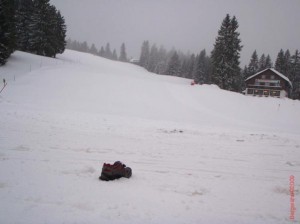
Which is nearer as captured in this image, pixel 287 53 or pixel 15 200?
pixel 15 200

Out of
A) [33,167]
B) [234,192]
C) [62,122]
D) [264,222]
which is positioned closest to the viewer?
[264,222]

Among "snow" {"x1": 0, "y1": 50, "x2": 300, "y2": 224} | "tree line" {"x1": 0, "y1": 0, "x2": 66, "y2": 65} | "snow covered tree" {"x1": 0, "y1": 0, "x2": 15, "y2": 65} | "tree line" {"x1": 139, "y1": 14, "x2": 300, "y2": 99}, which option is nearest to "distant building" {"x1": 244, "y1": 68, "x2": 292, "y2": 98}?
"tree line" {"x1": 139, "y1": 14, "x2": 300, "y2": 99}

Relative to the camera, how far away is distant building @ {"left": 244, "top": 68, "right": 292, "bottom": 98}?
165 feet

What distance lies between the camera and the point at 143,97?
24125mm

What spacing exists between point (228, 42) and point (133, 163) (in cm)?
4212

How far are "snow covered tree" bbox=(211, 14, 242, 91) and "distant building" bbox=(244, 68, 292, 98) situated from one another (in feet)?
A: 35.0

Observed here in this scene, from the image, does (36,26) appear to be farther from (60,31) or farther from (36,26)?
(60,31)

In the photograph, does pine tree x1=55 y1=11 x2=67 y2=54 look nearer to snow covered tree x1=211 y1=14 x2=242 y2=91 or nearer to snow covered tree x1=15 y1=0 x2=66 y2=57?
snow covered tree x1=15 y1=0 x2=66 y2=57

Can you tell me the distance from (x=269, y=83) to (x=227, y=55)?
15.5 m

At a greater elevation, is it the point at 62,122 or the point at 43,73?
the point at 43,73

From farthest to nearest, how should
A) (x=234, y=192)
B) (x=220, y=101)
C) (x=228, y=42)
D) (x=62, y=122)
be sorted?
(x=228, y=42)
(x=220, y=101)
(x=62, y=122)
(x=234, y=192)

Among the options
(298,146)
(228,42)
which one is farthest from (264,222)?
(228,42)

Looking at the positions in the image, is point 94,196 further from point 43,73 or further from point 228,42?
point 228,42

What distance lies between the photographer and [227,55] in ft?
141
